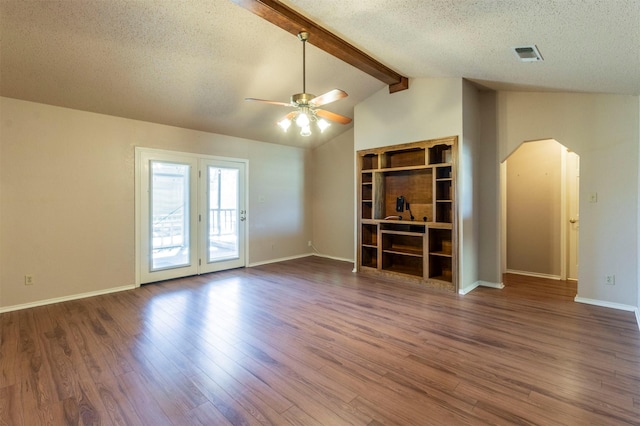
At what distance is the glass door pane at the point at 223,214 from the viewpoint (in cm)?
552

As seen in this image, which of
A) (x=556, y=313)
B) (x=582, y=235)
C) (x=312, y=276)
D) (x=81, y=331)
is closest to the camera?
(x=81, y=331)

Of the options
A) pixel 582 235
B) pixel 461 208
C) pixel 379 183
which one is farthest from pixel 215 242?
pixel 582 235

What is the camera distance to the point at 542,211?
199 inches

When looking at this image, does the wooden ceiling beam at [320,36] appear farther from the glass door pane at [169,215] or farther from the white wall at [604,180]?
the glass door pane at [169,215]

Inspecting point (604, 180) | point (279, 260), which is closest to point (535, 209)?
point (604, 180)

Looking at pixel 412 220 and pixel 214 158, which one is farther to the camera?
pixel 214 158

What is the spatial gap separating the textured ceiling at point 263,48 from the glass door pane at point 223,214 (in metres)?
1.40

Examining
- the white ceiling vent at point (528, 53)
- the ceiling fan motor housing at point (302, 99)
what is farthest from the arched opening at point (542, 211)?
the ceiling fan motor housing at point (302, 99)

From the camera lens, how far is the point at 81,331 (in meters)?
3.03

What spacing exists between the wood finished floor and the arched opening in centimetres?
105

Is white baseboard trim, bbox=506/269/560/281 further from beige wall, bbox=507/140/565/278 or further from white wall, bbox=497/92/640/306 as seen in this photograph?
white wall, bbox=497/92/640/306

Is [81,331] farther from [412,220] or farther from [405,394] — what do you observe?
[412,220]

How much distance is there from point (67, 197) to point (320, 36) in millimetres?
3902

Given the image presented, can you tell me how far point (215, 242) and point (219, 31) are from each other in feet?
11.9
